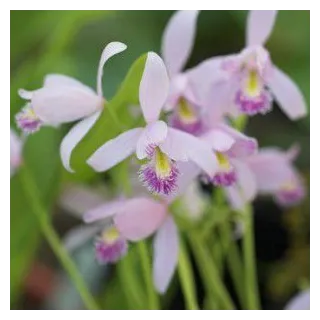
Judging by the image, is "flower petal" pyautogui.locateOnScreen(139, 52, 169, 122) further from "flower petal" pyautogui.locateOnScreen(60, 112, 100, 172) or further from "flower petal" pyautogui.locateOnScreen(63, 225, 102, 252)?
"flower petal" pyautogui.locateOnScreen(63, 225, 102, 252)

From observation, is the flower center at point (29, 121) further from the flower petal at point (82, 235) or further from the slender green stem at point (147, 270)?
the flower petal at point (82, 235)

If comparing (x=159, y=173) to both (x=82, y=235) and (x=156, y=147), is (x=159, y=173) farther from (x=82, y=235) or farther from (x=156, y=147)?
(x=82, y=235)

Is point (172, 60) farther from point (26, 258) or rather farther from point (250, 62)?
point (26, 258)

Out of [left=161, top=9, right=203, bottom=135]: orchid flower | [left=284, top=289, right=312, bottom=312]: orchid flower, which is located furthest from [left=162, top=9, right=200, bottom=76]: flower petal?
[left=284, top=289, right=312, bottom=312]: orchid flower

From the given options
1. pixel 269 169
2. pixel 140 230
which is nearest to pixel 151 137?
pixel 140 230

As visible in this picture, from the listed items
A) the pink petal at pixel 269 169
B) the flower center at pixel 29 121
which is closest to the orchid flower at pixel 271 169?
the pink petal at pixel 269 169

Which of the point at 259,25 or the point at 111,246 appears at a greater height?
the point at 259,25

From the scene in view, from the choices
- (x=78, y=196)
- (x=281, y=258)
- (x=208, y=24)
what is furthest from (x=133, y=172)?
(x=208, y=24)
